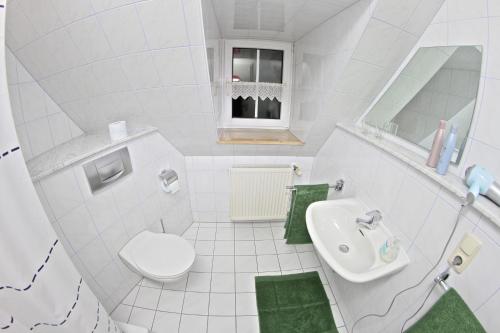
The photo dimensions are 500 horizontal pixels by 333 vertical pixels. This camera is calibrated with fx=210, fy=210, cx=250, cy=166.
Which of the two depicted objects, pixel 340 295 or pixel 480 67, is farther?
pixel 340 295

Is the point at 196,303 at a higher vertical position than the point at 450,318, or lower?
lower

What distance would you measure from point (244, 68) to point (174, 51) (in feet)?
Result: 4.04

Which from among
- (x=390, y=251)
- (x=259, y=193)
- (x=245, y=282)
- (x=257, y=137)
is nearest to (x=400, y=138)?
(x=390, y=251)

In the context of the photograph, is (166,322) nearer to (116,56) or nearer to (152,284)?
(152,284)

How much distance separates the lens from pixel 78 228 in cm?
124

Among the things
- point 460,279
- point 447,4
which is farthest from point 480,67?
point 460,279

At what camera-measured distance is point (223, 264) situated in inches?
78.5

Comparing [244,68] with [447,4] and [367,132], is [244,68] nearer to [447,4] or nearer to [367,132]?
[367,132]

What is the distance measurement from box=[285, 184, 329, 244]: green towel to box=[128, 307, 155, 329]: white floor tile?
1293 millimetres

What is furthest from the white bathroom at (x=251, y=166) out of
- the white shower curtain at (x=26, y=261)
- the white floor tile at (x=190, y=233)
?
the white floor tile at (x=190, y=233)

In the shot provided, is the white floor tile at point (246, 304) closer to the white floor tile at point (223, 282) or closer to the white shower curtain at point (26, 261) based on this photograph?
the white floor tile at point (223, 282)

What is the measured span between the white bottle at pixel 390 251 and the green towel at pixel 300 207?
30.1 inches

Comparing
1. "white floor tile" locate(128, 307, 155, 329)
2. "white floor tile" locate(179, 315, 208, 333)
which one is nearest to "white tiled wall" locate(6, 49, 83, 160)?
"white floor tile" locate(128, 307, 155, 329)

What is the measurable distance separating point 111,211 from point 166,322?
904 mm
